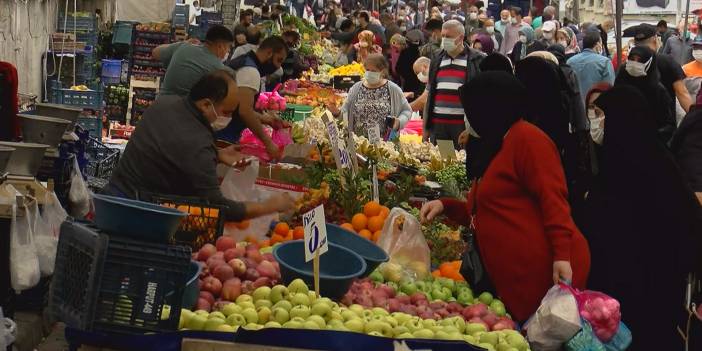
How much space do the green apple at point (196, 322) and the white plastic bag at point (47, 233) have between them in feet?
7.45

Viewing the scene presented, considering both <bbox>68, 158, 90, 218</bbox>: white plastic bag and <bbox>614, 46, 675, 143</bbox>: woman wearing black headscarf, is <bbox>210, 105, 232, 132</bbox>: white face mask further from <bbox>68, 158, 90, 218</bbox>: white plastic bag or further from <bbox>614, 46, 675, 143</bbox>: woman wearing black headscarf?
<bbox>614, 46, 675, 143</bbox>: woman wearing black headscarf

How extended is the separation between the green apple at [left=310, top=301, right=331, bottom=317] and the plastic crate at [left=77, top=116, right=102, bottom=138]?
29.2ft

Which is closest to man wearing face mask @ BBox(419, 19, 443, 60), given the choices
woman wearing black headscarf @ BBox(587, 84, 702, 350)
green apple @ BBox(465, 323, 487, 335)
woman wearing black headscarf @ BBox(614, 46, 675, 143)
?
woman wearing black headscarf @ BBox(614, 46, 675, 143)

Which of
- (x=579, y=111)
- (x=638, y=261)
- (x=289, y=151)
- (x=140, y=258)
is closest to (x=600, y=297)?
(x=638, y=261)

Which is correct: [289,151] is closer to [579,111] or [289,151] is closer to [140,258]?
[579,111]

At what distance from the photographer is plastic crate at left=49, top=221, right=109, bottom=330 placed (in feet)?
14.5

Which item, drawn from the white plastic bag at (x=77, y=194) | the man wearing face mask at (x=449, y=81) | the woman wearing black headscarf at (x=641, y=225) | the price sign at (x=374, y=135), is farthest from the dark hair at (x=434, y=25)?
the woman wearing black headscarf at (x=641, y=225)

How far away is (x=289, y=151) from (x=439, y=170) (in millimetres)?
1310

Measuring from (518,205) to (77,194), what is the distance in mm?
3561

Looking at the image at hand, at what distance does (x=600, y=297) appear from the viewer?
5402 millimetres

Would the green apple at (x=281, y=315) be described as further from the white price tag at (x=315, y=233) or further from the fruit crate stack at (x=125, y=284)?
the fruit crate stack at (x=125, y=284)

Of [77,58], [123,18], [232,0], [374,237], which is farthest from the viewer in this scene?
[123,18]

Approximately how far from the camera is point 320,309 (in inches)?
192

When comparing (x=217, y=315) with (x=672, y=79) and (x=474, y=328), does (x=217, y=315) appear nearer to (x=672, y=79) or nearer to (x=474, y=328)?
(x=474, y=328)
